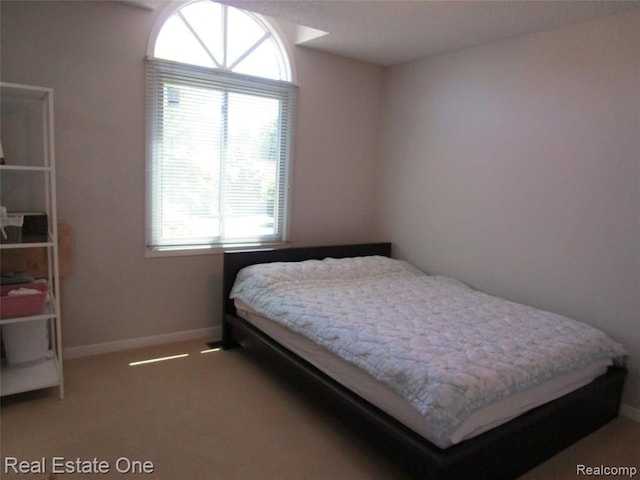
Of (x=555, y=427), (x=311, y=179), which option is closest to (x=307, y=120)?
(x=311, y=179)

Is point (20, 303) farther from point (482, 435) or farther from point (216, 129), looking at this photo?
point (482, 435)

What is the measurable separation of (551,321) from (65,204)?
10.2 feet

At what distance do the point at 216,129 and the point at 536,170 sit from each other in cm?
231

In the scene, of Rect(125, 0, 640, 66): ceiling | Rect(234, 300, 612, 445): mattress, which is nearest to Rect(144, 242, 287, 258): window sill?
Rect(234, 300, 612, 445): mattress

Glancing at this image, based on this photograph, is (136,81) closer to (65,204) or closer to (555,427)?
(65,204)

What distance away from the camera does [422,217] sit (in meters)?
3.84

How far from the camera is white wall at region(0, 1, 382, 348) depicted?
8.96 ft

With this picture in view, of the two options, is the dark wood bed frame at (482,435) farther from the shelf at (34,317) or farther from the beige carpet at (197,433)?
the shelf at (34,317)

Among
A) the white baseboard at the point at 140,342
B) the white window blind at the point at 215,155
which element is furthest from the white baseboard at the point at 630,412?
the white baseboard at the point at 140,342

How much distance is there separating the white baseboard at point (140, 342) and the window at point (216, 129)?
69 cm

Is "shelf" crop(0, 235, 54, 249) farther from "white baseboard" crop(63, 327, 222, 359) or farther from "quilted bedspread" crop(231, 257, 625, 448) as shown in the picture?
"quilted bedspread" crop(231, 257, 625, 448)

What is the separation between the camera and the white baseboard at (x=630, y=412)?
2.58 m

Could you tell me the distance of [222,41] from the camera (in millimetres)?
3363

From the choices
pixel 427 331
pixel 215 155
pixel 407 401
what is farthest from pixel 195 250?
pixel 407 401
